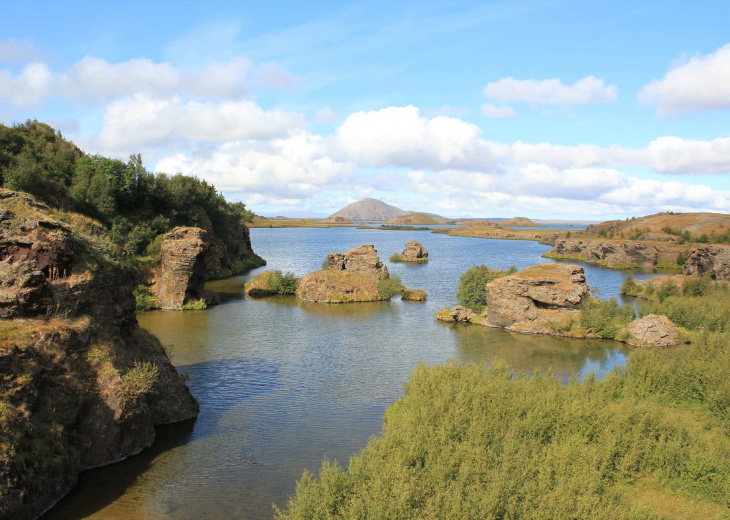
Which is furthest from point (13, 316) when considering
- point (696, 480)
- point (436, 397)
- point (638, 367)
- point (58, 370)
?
point (638, 367)

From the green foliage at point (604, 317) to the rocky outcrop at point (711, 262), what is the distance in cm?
3505

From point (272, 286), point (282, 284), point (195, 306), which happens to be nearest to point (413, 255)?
point (282, 284)

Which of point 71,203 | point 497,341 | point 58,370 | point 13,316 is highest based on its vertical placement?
point 71,203

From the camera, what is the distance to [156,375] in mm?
22516

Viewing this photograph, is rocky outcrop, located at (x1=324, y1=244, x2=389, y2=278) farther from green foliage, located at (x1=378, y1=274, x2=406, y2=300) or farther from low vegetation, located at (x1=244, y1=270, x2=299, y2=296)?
low vegetation, located at (x1=244, y1=270, x2=299, y2=296)

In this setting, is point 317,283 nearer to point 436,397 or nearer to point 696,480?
point 436,397

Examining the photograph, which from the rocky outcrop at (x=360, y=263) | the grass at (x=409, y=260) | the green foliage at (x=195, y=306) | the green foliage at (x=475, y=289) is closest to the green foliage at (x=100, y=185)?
the green foliage at (x=195, y=306)

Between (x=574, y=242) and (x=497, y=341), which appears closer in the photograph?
(x=497, y=341)

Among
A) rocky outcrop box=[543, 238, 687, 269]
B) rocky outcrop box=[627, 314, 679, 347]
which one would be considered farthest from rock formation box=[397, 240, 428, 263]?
rocky outcrop box=[627, 314, 679, 347]

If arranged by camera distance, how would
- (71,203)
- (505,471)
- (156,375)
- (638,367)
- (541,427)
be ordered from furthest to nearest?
(71,203)
(638,367)
(156,375)
(541,427)
(505,471)

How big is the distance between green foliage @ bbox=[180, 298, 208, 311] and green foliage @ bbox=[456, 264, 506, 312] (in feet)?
86.5

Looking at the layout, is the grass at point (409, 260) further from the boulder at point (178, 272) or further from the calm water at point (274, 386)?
the boulder at point (178, 272)

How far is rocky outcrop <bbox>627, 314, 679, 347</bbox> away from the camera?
3869cm

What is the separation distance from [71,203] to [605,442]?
192ft
